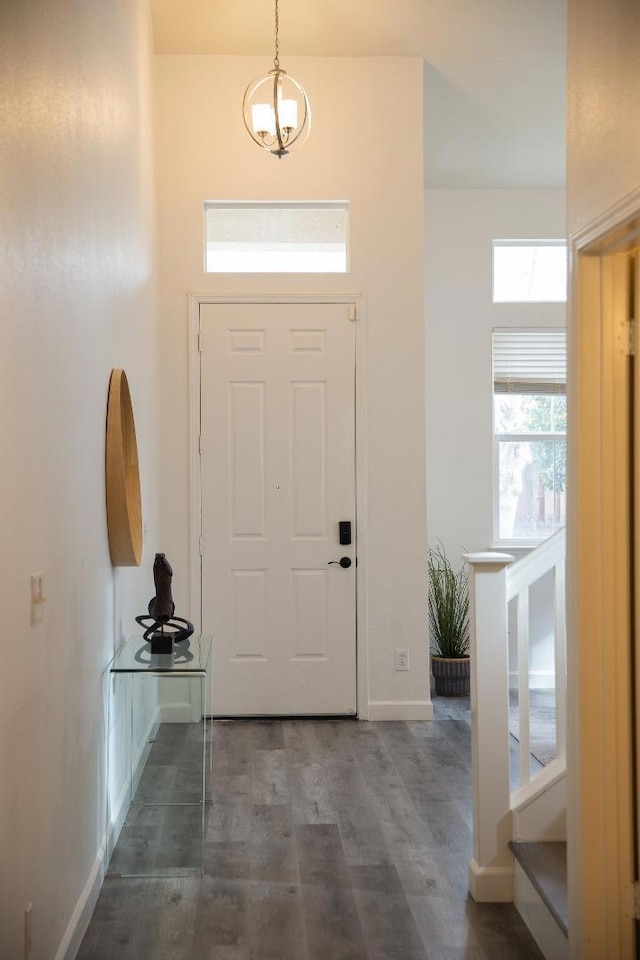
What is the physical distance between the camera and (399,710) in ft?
17.4

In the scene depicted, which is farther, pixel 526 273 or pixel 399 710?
pixel 526 273

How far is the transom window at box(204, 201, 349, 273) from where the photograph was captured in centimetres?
539

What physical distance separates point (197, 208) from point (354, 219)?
882mm

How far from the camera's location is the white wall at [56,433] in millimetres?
2090

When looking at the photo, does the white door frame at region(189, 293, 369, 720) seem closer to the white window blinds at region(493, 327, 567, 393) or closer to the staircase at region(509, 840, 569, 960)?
the white window blinds at region(493, 327, 567, 393)

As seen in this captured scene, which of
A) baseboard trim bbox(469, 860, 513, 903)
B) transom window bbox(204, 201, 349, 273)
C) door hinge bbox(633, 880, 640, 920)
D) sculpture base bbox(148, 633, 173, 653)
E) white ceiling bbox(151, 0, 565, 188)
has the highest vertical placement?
white ceiling bbox(151, 0, 565, 188)

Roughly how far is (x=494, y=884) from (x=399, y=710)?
229cm

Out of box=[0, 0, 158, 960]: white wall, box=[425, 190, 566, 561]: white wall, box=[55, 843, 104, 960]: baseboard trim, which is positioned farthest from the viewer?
box=[425, 190, 566, 561]: white wall

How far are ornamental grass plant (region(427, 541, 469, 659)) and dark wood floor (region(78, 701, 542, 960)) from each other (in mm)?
1463

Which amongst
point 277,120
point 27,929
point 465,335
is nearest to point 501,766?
point 27,929

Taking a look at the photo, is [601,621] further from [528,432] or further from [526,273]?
[526,273]

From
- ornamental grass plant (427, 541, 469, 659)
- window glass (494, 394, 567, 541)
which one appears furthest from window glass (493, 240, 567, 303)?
ornamental grass plant (427, 541, 469, 659)

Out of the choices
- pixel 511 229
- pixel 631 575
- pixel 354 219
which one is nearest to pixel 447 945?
pixel 631 575

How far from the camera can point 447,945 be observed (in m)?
2.76
